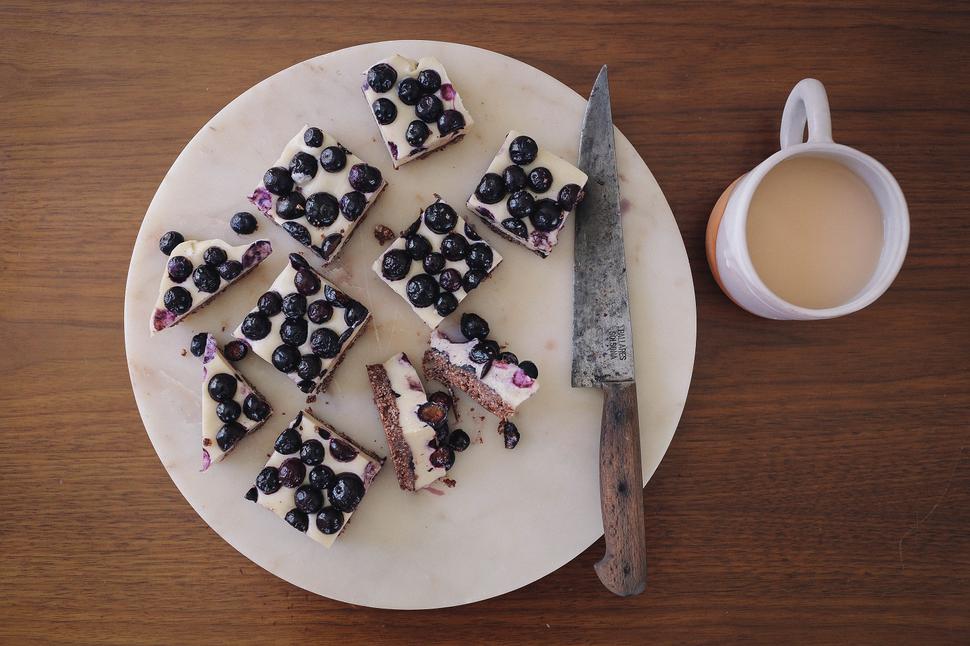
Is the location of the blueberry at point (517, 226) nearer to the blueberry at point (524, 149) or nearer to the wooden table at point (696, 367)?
the blueberry at point (524, 149)

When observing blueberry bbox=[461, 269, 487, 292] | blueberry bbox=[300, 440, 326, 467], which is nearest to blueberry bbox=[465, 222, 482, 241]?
blueberry bbox=[461, 269, 487, 292]

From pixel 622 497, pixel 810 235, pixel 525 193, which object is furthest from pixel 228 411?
pixel 810 235

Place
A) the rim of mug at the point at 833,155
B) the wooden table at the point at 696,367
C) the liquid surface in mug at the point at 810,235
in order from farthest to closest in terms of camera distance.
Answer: the wooden table at the point at 696,367
the liquid surface in mug at the point at 810,235
the rim of mug at the point at 833,155

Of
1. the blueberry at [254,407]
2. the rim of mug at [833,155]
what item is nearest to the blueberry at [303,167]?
the blueberry at [254,407]

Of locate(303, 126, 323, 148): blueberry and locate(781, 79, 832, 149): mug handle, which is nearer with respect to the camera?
locate(781, 79, 832, 149): mug handle

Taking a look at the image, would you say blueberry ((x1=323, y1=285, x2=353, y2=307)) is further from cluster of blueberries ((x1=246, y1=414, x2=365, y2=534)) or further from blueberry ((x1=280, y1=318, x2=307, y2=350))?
cluster of blueberries ((x1=246, y1=414, x2=365, y2=534))

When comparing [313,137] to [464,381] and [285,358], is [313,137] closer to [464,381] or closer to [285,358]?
[285,358]
